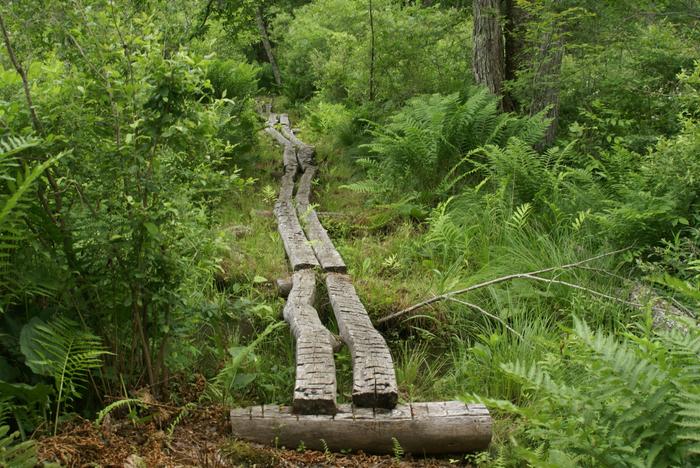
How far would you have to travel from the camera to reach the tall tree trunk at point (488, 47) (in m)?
7.83

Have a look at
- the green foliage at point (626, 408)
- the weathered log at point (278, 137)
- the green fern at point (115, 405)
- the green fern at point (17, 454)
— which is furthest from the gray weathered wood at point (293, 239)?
the weathered log at point (278, 137)

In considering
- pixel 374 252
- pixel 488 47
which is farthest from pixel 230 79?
pixel 374 252

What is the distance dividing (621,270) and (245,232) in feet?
11.5

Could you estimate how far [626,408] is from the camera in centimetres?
236

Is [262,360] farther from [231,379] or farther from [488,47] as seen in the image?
[488,47]

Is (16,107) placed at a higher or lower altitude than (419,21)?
lower

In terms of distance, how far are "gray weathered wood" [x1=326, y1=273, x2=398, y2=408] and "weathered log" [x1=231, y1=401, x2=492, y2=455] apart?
10cm

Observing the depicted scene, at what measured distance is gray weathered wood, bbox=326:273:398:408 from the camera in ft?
10.9

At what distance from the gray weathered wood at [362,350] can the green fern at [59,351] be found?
4.38 feet

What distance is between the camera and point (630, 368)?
7.72ft

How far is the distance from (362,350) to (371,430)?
674mm

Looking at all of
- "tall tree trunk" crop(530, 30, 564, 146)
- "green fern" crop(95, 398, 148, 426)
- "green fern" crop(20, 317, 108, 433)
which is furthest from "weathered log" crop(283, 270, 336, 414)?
"tall tree trunk" crop(530, 30, 564, 146)

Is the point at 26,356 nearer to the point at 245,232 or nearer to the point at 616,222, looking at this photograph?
the point at 245,232

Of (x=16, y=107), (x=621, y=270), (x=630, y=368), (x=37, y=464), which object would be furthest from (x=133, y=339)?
(x=621, y=270)
